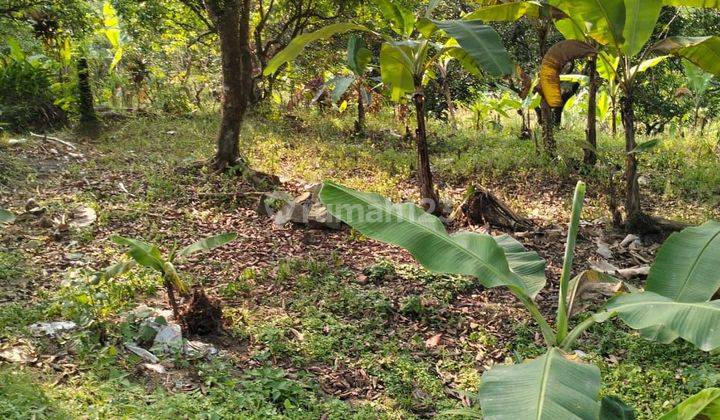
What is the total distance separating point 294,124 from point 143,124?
8.61 feet

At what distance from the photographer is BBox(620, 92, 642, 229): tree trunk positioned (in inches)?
206

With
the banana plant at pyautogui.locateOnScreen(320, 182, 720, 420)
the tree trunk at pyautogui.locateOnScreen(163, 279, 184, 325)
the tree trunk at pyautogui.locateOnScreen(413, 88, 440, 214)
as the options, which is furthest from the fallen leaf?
the tree trunk at pyautogui.locateOnScreen(413, 88, 440, 214)

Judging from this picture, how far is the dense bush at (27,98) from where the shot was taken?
8.46 m

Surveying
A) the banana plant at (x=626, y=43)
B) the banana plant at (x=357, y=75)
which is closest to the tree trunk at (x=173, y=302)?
the banana plant at (x=357, y=75)

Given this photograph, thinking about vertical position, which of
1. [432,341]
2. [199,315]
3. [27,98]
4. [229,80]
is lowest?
[432,341]

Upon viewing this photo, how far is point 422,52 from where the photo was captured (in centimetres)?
551

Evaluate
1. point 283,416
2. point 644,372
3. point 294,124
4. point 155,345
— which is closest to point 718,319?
point 644,372

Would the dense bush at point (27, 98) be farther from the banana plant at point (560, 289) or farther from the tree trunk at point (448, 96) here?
the banana plant at point (560, 289)

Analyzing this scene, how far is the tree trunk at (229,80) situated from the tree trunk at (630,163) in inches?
159

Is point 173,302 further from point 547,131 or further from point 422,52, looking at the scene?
point 547,131

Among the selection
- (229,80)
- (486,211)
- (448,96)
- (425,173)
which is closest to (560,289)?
(486,211)

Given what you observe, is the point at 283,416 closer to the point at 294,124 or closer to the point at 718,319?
the point at 718,319

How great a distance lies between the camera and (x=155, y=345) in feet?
12.0

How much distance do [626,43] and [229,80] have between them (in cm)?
410
